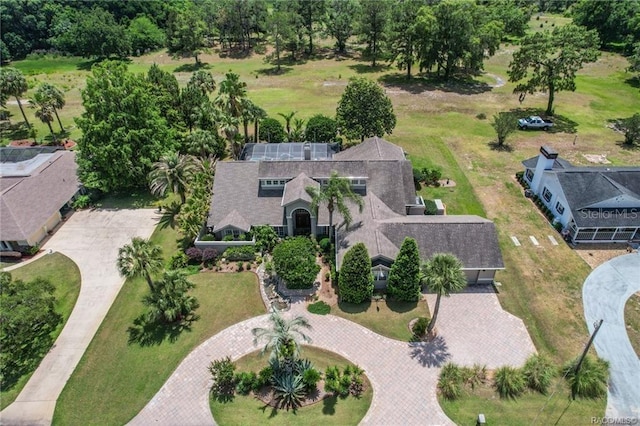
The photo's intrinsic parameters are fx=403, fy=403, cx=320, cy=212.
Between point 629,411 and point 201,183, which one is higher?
point 201,183

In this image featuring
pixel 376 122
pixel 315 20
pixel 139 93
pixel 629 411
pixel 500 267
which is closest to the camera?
pixel 629 411

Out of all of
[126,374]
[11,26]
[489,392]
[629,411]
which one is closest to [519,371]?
[489,392]

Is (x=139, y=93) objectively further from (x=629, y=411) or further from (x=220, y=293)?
(x=629, y=411)

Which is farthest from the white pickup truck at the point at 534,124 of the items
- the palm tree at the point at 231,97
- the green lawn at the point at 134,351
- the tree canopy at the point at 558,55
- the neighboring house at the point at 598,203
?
the green lawn at the point at 134,351

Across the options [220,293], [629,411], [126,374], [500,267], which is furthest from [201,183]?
[629,411]

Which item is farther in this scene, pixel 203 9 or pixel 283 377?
→ pixel 203 9

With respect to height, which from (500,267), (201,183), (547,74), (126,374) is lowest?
(126,374)

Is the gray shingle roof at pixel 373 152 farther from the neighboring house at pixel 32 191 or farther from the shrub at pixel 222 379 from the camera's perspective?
the neighboring house at pixel 32 191

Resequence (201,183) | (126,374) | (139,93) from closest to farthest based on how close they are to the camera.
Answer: (126,374) → (201,183) → (139,93)
